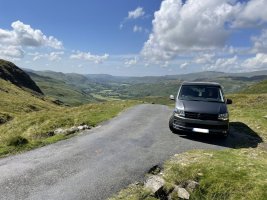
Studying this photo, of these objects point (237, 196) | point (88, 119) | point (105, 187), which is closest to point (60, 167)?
point (105, 187)

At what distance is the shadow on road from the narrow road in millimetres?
698

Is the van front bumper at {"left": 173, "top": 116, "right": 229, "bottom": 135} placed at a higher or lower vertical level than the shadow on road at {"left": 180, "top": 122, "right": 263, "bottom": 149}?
higher

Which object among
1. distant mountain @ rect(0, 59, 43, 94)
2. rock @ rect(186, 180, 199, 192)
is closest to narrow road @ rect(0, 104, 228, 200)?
rock @ rect(186, 180, 199, 192)

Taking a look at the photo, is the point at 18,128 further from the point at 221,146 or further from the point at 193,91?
the point at 221,146

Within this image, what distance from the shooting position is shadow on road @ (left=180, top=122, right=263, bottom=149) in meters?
16.9

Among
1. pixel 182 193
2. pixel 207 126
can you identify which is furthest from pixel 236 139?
pixel 182 193

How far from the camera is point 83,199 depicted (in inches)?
352

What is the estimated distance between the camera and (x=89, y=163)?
487 inches

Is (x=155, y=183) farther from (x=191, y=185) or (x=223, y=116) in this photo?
(x=223, y=116)

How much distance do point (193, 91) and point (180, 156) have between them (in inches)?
271

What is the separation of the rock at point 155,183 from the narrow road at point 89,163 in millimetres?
548

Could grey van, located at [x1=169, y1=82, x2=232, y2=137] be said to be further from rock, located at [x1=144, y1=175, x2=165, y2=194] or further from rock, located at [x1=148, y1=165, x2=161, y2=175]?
rock, located at [x1=144, y1=175, x2=165, y2=194]

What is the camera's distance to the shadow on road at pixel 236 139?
16.9m

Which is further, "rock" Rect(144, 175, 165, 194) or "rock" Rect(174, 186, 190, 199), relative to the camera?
"rock" Rect(144, 175, 165, 194)
